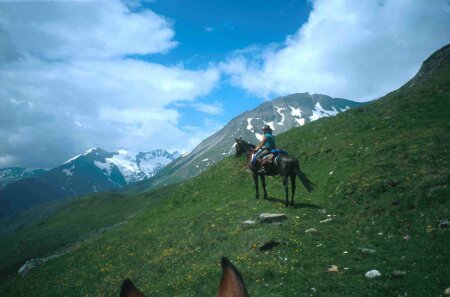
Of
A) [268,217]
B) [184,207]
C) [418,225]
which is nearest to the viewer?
[418,225]

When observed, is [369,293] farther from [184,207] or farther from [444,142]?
[184,207]

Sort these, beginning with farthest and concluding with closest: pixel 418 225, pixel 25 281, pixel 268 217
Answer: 1. pixel 25 281
2. pixel 268 217
3. pixel 418 225

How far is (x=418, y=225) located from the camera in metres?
18.1

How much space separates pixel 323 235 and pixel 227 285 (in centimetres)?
1852

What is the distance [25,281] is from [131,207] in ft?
423

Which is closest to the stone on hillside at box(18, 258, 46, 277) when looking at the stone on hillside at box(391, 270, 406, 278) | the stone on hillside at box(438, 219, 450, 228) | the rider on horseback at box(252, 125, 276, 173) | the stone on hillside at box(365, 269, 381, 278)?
the rider on horseback at box(252, 125, 276, 173)

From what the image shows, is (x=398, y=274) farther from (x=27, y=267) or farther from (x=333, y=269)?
(x=27, y=267)

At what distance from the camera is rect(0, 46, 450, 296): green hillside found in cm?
1470

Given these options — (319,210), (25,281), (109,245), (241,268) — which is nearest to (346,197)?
(319,210)

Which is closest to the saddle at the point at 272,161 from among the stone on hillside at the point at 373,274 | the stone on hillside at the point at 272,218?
the stone on hillside at the point at 272,218

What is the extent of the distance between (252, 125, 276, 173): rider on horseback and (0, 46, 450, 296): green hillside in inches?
163

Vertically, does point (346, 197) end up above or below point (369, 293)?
above

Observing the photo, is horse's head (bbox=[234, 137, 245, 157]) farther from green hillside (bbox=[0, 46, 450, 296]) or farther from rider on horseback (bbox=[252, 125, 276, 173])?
green hillside (bbox=[0, 46, 450, 296])

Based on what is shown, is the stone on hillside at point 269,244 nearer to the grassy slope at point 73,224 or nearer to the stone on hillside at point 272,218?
the stone on hillside at point 272,218
